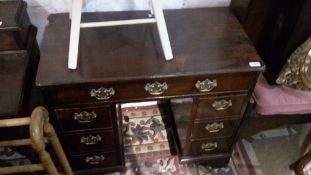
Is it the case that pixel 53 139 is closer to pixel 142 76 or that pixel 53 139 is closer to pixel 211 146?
pixel 142 76

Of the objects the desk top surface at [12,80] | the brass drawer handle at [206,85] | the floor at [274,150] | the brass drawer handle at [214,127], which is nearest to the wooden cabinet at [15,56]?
→ the desk top surface at [12,80]

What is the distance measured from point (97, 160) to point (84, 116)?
1.03 feet

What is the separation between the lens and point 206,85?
1.08m

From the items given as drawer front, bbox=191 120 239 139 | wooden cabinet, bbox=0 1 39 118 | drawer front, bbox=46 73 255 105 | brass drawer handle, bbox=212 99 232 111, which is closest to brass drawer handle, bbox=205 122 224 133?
drawer front, bbox=191 120 239 139

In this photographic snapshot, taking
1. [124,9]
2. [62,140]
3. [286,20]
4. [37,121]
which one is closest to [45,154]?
[37,121]

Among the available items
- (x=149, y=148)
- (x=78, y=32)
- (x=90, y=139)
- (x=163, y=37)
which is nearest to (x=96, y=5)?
(x=78, y=32)

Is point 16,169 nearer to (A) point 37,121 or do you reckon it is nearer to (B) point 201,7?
(A) point 37,121

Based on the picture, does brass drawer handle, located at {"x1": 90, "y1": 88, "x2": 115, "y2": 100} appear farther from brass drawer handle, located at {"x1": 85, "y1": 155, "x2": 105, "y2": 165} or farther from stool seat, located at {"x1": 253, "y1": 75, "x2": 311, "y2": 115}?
stool seat, located at {"x1": 253, "y1": 75, "x2": 311, "y2": 115}

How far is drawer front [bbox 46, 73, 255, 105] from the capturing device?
3.29ft

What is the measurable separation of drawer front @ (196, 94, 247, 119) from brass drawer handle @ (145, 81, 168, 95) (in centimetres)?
17

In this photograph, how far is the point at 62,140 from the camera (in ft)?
3.89

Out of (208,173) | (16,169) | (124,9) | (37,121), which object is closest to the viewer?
(37,121)

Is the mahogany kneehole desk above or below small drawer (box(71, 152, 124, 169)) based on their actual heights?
above

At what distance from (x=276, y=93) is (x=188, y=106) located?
40 cm
